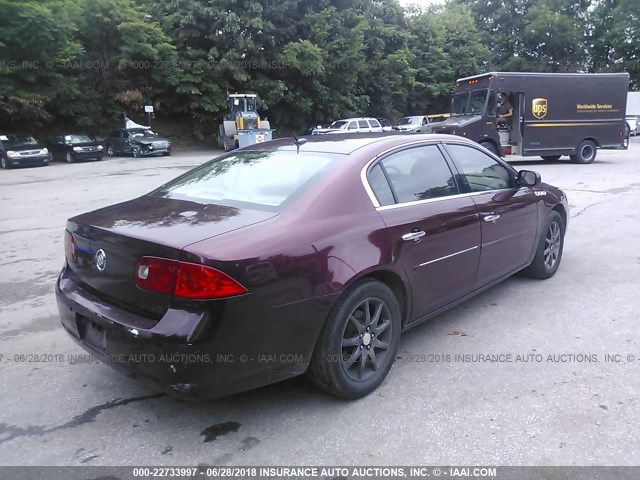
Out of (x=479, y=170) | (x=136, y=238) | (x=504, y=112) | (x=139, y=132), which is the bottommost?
(x=136, y=238)

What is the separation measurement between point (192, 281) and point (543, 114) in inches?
672

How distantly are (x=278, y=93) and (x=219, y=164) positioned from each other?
27.3m

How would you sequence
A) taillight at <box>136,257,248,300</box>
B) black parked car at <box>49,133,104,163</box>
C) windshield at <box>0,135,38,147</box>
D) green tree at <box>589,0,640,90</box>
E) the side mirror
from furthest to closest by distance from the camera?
green tree at <box>589,0,640,90</box>, black parked car at <box>49,133,104,163</box>, windshield at <box>0,135,38,147</box>, the side mirror, taillight at <box>136,257,248,300</box>

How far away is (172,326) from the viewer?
8.52ft

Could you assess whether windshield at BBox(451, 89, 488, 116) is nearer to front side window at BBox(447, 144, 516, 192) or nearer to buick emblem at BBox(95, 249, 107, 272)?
front side window at BBox(447, 144, 516, 192)

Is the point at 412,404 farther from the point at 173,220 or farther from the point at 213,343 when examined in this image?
the point at 173,220

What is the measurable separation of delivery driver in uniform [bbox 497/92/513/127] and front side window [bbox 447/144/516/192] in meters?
13.0

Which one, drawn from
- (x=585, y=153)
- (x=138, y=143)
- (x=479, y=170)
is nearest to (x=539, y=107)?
(x=585, y=153)

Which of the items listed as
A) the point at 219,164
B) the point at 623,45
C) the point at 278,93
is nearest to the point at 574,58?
the point at 623,45

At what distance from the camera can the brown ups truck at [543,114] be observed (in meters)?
16.4

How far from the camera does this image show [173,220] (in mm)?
3023

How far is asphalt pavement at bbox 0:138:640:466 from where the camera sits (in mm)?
2705

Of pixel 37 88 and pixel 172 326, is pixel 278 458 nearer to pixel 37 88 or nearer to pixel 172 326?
pixel 172 326

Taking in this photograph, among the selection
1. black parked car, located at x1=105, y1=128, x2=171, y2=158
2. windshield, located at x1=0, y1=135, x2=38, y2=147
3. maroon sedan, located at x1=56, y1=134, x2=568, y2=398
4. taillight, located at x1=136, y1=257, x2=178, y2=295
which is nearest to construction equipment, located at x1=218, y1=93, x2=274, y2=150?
black parked car, located at x1=105, y1=128, x2=171, y2=158
